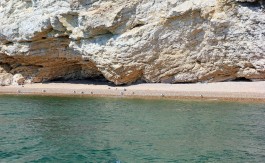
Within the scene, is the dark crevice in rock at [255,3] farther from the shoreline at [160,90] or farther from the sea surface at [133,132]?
the sea surface at [133,132]

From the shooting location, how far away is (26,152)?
13.6m

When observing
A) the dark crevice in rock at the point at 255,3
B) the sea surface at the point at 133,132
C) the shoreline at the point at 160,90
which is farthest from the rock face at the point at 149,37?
the sea surface at the point at 133,132

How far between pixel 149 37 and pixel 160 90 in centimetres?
452

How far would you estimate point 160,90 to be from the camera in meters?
31.6

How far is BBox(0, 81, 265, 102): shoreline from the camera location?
2862 centimetres

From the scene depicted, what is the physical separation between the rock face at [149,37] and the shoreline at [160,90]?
4.07ft

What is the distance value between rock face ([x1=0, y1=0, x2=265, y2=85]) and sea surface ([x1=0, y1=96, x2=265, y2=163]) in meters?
6.90

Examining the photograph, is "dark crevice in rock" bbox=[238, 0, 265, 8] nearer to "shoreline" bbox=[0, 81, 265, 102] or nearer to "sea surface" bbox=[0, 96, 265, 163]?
"shoreline" bbox=[0, 81, 265, 102]

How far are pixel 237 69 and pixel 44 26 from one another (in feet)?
54.4

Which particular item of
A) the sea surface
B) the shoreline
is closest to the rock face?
the shoreline

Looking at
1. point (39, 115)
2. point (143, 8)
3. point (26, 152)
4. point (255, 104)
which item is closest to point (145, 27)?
point (143, 8)

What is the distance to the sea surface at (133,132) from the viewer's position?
13.3 meters

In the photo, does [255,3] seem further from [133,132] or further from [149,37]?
[133,132]

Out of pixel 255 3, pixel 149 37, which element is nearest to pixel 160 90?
pixel 149 37
